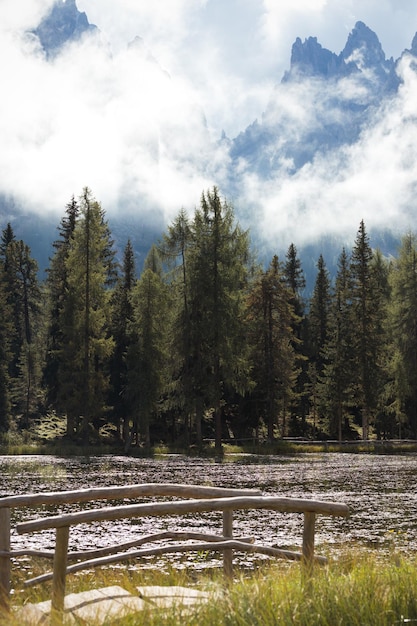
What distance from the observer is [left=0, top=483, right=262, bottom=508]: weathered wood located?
21.8ft

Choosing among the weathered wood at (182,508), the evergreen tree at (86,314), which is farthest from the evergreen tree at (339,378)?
the weathered wood at (182,508)

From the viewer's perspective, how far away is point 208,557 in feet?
41.7

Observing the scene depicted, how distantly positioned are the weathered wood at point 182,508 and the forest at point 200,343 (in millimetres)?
40824

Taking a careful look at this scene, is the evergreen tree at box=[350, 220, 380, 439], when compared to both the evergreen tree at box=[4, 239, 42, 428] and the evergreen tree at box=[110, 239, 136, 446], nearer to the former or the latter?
the evergreen tree at box=[110, 239, 136, 446]

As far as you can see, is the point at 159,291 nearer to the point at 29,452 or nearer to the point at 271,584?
the point at 29,452

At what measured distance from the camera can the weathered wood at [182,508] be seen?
607cm

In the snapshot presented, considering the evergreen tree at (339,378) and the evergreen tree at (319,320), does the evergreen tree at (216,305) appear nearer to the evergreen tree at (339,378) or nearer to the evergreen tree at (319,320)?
the evergreen tree at (339,378)

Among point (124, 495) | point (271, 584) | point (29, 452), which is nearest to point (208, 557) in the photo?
point (124, 495)

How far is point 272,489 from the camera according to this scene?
22469mm

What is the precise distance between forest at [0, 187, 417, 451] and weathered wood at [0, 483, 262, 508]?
40.4m

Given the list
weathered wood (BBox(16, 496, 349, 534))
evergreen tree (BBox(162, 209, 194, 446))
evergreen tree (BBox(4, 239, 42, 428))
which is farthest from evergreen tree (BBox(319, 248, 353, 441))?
weathered wood (BBox(16, 496, 349, 534))

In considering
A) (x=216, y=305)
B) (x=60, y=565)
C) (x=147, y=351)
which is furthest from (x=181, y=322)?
(x=60, y=565)

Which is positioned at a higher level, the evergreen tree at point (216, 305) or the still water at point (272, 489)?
the evergreen tree at point (216, 305)

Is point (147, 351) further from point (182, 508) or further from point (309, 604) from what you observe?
point (309, 604)
